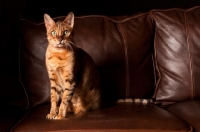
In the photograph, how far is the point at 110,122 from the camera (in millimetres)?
1384

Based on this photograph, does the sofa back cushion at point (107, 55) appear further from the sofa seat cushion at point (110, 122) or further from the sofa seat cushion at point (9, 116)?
the sofa seat cushion at point (110, 122)

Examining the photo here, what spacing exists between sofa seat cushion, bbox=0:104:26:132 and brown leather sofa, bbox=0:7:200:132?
19mm

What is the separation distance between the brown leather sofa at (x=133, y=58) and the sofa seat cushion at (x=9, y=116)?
2 cm

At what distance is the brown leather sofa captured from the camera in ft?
5.94

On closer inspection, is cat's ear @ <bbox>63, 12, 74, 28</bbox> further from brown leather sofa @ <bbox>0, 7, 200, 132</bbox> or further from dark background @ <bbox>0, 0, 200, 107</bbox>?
dark background @ <bbox>0, 0, 200, 107</bbox>

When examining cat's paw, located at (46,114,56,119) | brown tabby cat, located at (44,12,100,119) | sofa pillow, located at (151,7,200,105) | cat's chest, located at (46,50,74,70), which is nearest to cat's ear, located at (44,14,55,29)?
brown tabby cat, located at (44,12,100,119)

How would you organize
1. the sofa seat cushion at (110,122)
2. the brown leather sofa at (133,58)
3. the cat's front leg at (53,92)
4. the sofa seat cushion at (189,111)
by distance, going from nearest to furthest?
the sofa seat cushion at (110,122) < the sofa seat cushion at (189,111) < the cat's front leg at (53,92) < the brown leather sofa at (133,58)

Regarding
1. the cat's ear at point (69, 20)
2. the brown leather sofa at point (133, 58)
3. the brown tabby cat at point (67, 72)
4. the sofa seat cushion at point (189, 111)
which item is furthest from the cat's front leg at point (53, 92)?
the sofa seat cushion at point (189, 111)

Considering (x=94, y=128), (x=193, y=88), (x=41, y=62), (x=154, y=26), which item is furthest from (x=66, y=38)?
(x=193, y=88)

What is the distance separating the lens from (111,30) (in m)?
1.89

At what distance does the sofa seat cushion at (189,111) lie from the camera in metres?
1.46

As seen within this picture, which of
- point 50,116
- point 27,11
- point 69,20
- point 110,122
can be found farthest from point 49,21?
point 27,11

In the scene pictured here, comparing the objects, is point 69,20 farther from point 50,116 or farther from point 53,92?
point 50,116

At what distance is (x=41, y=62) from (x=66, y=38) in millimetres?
330
